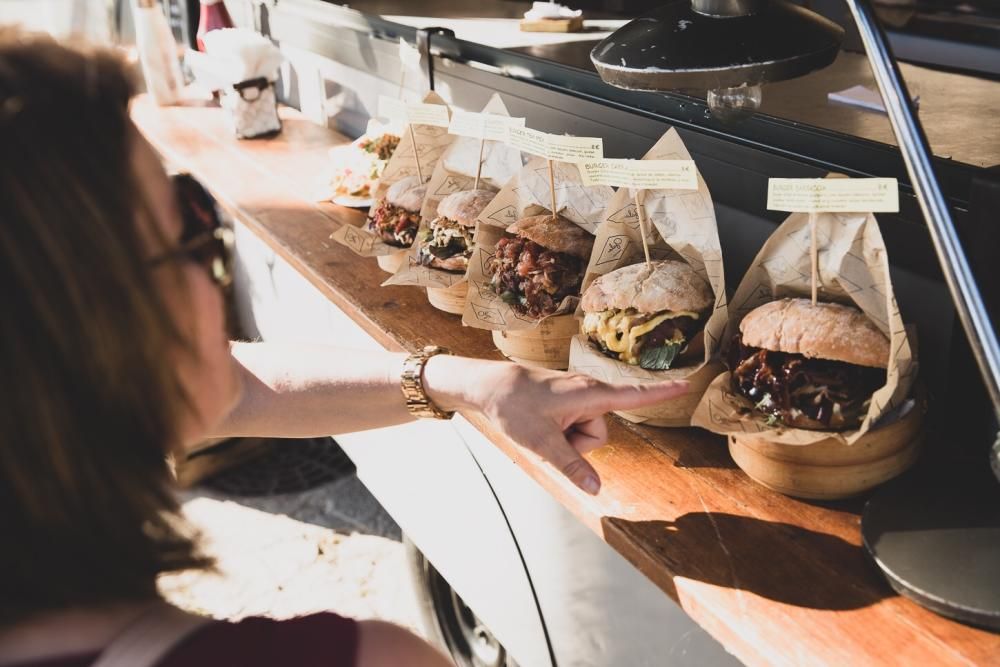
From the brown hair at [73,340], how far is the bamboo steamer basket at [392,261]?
148cm

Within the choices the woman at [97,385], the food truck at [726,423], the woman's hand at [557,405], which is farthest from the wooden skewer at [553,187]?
the woman at [97,385]

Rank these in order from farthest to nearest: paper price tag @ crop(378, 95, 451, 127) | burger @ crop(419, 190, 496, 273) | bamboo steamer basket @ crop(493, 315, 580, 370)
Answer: paper price tag @ crop(378, 95, 451, 127), burger @ crop(419, 190, 496, 273), bamboo steamer basket @ crop(493, 315, 580, 370)

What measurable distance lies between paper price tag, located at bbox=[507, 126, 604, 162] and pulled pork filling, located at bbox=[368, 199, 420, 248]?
500 millimetres

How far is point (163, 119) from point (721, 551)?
321cm

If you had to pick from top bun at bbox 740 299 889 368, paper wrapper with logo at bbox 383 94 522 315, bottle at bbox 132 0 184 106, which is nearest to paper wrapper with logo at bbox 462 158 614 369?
paper wrapper with logo at bbox 383 94 522 315

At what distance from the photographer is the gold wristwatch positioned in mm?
1489

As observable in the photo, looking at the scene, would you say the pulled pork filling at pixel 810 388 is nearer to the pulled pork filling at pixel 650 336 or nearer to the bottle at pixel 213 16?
the pulled pork filling at pixel 650 336

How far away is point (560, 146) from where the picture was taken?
1.76m

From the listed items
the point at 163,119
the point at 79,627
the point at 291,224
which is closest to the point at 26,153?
the point at 79,627

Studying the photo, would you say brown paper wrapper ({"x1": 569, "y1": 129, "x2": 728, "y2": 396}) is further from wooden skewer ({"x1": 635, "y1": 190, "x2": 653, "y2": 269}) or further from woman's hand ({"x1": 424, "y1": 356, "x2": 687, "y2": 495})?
woman's hand ({"x1": 424, "y1": 356, "x2": 687, "y2": 495})

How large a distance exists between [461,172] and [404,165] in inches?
9.5

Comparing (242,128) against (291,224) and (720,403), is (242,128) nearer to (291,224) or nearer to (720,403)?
(291,224)

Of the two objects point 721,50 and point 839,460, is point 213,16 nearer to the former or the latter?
point 721,50

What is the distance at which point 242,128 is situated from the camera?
3.56 m
